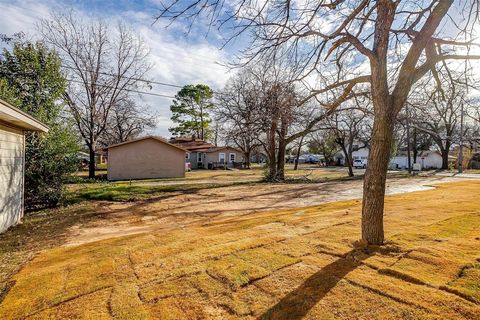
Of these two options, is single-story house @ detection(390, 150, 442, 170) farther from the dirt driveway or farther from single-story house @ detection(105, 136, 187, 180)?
the dirt driveway

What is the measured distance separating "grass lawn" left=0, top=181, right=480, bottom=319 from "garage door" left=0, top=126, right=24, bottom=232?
10.0 ft

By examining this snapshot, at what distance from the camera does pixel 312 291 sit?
231 centimetres

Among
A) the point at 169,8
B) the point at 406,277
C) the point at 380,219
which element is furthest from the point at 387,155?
the point at 169,8

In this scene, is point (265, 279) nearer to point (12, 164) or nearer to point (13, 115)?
point (13, 115)

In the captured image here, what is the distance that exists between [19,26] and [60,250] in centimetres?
1368

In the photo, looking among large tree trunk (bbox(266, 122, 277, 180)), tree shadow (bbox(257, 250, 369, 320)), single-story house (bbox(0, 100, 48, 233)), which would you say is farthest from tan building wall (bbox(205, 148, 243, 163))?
tree shadow (bbox(257, 250, 369, 320))

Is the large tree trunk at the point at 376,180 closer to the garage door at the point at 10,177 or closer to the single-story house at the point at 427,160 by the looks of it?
the garage door at the point at 10,177

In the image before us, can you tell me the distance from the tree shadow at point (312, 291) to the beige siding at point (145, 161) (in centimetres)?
2124

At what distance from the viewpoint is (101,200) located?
10750 mm

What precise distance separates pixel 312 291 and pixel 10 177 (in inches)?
304

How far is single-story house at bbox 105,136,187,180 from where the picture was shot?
68.9 feet

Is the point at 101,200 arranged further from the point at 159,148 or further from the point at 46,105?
the point at 159,148

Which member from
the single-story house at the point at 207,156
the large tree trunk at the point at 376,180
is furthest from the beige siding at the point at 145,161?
the large tree trunk at the point at 376,180

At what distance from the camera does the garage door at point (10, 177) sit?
590 cm
